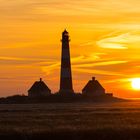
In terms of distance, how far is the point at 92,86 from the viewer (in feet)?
413

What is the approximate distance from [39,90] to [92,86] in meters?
10.7

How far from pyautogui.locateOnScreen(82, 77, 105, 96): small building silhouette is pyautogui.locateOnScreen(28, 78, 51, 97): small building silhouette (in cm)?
753

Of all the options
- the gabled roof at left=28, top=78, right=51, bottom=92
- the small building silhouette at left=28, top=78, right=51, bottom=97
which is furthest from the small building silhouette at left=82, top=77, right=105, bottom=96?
the gabled roof at left=28, top=78, right=51, bottom=92

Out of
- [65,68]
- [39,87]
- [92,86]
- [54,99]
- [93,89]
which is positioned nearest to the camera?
Answer: [65,68]

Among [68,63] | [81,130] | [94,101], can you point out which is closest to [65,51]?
[68,63]

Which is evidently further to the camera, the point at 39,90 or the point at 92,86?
the point at 92,86

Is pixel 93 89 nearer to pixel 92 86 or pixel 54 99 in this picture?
pixel 92 86

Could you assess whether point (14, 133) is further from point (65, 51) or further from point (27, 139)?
point (65, 51)

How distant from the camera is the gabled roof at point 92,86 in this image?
125125 millimetres

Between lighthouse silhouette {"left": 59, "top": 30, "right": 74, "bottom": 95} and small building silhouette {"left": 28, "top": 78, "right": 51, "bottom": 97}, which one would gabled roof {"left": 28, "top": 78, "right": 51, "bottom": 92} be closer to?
small building silhouette {"left": 28, "top": 78, "right": 51, "bottom": 97}

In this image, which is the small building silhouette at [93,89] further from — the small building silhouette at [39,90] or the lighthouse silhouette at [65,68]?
the lighthouse silhouette at [65,68]

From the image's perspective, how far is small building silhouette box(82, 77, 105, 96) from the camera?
12499 cm

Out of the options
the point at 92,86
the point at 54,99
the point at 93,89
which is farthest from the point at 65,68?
the point at 92,86

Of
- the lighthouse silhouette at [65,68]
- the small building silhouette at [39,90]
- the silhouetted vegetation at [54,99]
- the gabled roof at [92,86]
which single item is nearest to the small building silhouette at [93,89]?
the gabled roof at [92,86]
